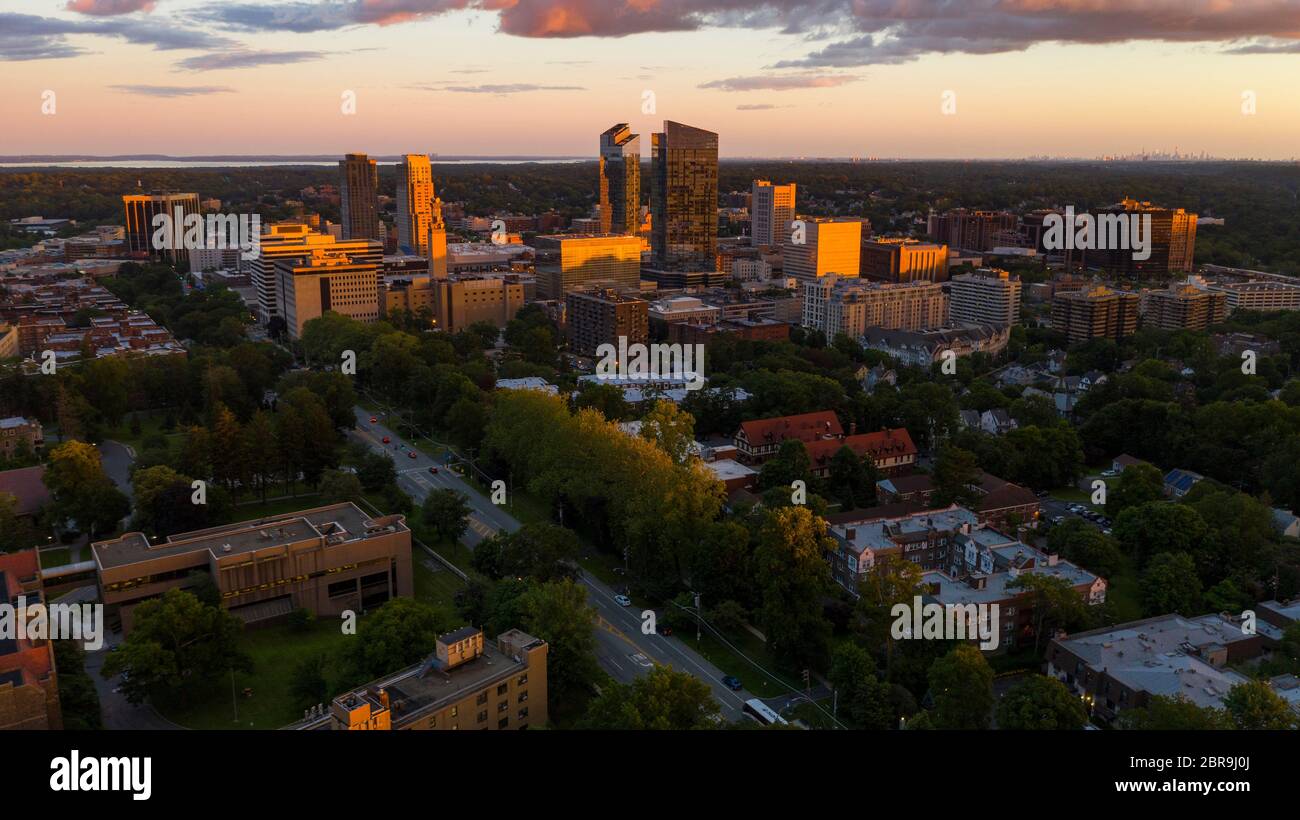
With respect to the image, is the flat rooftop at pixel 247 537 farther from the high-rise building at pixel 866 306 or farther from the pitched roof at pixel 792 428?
the high-rise building at pixel 866 306

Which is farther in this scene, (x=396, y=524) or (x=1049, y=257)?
(x=1049, y=257)

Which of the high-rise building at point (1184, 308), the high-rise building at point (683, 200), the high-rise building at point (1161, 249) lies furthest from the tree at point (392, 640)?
the high-rise building at point (1161, 249)

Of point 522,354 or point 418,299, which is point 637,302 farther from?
point 418,299

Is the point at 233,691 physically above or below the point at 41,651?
below

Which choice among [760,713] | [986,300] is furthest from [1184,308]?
[760,713]

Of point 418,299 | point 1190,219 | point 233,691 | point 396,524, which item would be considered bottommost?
point 233,691

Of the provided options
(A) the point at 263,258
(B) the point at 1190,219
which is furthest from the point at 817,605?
(B) the point at 1190,219
